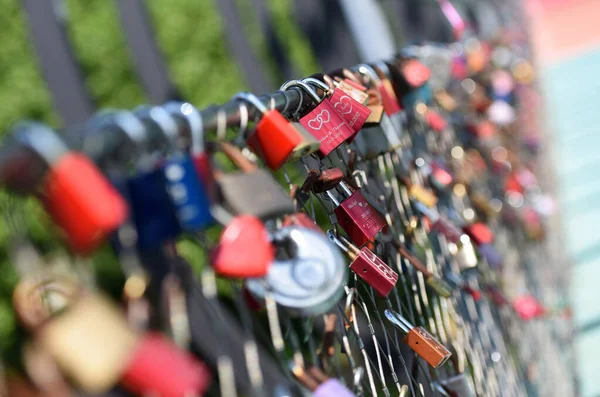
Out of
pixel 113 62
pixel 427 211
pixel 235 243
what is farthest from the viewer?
pixel 113 62

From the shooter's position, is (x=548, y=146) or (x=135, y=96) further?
(x=548, y=146)

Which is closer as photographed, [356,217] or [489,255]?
[356,217]

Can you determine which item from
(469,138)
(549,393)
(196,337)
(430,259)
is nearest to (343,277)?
(196,337)

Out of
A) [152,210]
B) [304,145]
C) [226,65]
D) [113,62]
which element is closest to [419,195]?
[304,145]

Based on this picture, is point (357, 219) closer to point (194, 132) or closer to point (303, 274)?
point (303, 274)

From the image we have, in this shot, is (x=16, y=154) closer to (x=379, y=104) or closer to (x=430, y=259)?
(x=379, y=104)

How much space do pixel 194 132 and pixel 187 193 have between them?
0.24 feet

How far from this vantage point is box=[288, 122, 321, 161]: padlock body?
750 mm

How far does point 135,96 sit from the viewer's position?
4.24 metres

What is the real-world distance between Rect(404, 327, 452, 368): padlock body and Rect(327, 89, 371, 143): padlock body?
0.23 m

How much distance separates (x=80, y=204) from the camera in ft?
1.65

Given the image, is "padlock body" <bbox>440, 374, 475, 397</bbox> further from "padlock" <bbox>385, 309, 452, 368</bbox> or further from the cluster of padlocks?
"padlock" <bbox>385, 309, 452, 368</bbox>

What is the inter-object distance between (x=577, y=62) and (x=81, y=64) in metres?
5.54

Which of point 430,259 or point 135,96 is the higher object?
point 430,259
